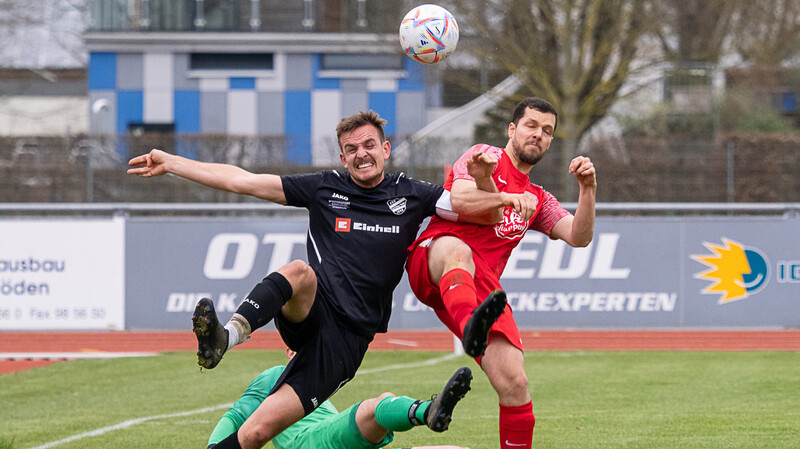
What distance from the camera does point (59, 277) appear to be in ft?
47.9

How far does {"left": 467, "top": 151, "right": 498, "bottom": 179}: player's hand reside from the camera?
5.73 m

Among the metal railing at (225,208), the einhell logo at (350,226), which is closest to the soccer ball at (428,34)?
Result: the einhell logo at (350,226)

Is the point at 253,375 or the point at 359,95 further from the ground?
the point at 359,95

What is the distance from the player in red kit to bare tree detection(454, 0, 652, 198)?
641 inches

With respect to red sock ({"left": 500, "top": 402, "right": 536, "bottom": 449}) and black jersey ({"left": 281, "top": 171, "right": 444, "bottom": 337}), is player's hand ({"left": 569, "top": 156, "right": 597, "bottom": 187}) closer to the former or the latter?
black jersey ({"left": 281, "top": 171, "right": 444, "bottom": 337})

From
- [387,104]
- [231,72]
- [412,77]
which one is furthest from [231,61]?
[412,77]

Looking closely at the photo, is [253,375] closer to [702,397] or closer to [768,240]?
[702,397]

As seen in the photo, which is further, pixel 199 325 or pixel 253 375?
pixel 253 375

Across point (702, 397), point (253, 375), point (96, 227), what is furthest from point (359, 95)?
point (702, 397)

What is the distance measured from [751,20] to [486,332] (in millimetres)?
29325

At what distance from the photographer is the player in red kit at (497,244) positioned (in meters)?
5.72

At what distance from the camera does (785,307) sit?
1477cm

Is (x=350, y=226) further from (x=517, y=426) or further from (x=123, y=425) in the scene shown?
(x=123, y=425)

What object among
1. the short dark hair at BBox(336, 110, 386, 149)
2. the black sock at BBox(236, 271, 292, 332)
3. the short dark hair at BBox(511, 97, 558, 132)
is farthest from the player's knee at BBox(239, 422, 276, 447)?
the short dark hair at BBox(511, 97, 558, 132)
